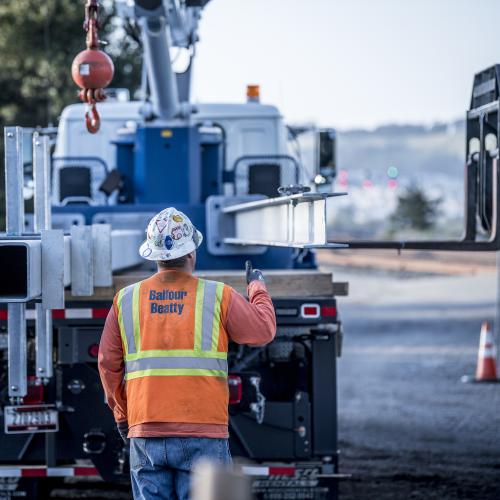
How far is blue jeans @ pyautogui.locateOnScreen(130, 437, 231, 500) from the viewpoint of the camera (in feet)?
18.0

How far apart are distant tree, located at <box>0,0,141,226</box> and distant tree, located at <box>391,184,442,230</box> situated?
52.3m

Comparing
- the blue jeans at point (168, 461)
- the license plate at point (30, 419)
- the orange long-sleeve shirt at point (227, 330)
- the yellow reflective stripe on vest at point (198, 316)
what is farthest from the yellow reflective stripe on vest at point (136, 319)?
the license plate at point (30, 419)

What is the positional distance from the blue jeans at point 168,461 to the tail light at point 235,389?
162 centimetres

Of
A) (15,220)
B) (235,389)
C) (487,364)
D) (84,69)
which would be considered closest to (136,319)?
(15,220)

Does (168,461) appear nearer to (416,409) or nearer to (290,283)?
(290,283)

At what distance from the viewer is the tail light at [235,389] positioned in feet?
23.6

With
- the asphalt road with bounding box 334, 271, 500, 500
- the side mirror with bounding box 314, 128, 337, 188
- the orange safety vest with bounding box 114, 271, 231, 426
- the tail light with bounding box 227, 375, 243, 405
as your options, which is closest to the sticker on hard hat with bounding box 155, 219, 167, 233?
the orange safety vest with bounding box 114, 271, 231, 426

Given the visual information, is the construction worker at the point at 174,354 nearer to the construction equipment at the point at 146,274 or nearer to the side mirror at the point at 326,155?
the construction equipment at the point at 146,274

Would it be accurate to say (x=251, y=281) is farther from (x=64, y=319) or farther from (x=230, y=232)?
(x=230, y=232)

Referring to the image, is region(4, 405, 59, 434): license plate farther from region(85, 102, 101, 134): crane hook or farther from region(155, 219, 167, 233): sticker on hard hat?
region(85, 102, 101, 134): crane hook

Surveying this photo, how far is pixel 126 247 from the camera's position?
7840 millimetres

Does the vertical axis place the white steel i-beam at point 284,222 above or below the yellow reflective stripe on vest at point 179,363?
above

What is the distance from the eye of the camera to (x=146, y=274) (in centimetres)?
770

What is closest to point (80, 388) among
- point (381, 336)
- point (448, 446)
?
point (448, 446)
